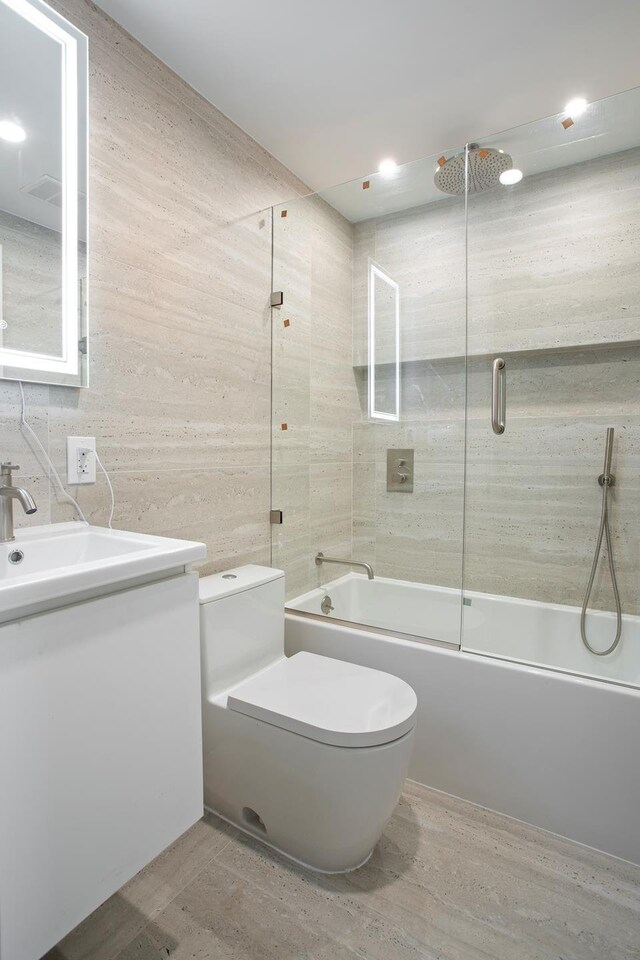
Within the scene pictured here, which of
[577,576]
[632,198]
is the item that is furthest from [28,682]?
[632,198]

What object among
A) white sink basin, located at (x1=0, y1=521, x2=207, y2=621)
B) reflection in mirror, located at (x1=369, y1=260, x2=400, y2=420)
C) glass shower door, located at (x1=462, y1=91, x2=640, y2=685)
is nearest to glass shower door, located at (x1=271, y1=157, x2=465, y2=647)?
reflection in mirror, located at (x1=369, y1=260, x2=400, y2=420)

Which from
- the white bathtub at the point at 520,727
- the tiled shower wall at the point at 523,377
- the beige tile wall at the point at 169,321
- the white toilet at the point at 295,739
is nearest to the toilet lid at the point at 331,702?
the white toilet at the point at 295,739

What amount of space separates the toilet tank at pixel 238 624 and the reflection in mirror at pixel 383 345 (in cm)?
93

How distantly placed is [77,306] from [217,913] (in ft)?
5.32

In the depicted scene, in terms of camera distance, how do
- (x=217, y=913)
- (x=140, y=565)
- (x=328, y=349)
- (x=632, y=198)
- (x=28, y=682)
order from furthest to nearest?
(x=328, y=349)
(x=632, y=198)
(x=217, y=913)
(x=140, y=565)
(x=28, y=682)

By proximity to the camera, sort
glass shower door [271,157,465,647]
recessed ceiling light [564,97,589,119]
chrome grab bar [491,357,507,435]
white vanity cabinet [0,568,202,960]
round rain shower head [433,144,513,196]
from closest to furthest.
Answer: white vanity cabinet [0,568,202,960] → recessed ceiling light [564,97,589,119] → round rain shower head [433,144,513,196] → chrome grab bar [491,357,507,435] → glass shower door [271,157,465,647]

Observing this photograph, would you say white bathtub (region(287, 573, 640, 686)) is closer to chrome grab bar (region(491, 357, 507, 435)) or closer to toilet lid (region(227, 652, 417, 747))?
toilet lid (region(227, 652, 417, 747))

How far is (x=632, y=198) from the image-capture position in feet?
6.28

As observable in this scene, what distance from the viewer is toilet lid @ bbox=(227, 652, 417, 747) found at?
1.28 metres

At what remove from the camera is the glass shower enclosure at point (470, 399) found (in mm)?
1963

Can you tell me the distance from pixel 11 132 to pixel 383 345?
1.50 meters

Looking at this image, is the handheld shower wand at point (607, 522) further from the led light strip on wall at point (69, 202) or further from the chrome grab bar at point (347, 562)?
the led light strip on wall at point (69, 202)

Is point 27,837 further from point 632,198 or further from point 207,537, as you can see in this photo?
point 632,198

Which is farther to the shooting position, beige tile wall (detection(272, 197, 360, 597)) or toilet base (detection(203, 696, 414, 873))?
beige tile wall (detection(272, 197, 360, 597))
